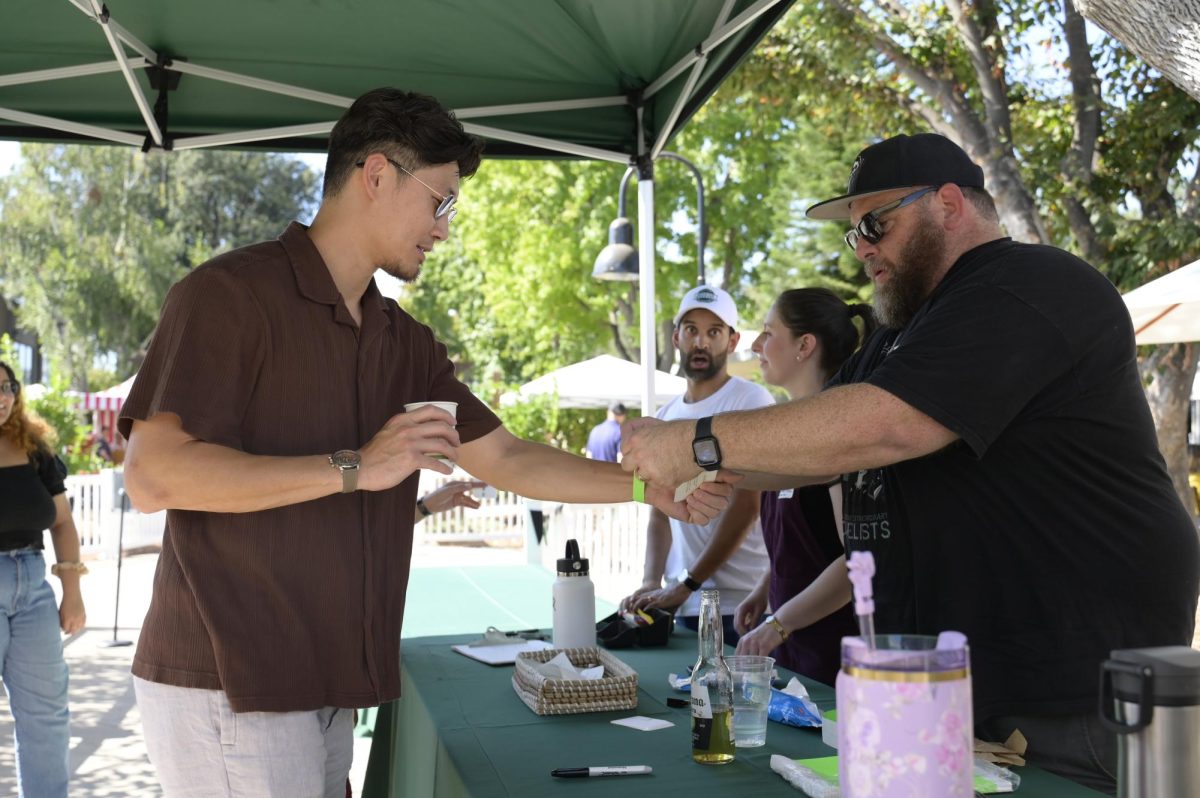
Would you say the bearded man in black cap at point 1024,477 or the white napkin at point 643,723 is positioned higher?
the bearded man in black cap at point 1024,477

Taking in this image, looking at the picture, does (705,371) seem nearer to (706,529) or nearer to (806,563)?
(706,529)

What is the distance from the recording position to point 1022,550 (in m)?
2.16

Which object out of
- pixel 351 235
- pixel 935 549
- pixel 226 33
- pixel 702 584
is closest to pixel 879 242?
pixel 935 549

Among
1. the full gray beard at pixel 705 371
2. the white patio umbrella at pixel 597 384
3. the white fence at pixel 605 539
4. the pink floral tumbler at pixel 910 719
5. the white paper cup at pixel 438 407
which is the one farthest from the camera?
the white patio umbrella at pixel 597 384

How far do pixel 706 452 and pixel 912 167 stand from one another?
83 centimetres

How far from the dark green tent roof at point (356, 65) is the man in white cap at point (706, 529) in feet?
3.37

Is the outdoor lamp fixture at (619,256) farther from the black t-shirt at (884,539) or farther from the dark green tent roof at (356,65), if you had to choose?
the black t-shirt at (884,539)

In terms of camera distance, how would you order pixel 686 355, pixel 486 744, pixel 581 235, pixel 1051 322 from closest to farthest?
pixel 1051 322 → pixel 486 744 → pixel 686 355 → pixel 581 235

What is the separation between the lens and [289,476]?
6.81 feet

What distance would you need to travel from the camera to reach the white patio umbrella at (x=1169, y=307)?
6.64m

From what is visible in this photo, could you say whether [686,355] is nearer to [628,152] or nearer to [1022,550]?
[628,152]

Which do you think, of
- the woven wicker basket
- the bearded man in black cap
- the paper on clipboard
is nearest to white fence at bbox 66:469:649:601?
the paper on clipboard

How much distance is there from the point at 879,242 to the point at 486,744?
1.48 meters

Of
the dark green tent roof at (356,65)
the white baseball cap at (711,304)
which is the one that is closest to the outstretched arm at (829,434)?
the dark green tent roof at (356,65)
